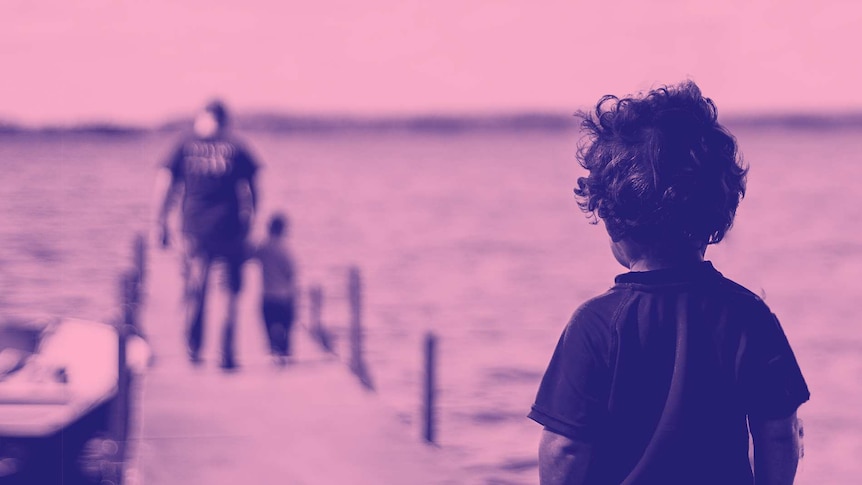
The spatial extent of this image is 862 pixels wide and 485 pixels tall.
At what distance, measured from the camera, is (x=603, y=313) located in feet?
6.88

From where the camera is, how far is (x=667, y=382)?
83.0 inches

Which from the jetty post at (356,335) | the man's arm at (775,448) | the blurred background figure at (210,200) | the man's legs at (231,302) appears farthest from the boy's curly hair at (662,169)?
the jetty post at (356,335)

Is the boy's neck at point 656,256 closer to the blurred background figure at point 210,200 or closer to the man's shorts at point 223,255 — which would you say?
the blurred background figure at point 210,200

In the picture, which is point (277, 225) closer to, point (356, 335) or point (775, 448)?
point (356, 335)

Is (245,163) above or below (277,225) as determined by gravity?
above

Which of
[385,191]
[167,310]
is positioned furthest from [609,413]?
[385,191]

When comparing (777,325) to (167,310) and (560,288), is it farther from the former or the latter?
(560,288)

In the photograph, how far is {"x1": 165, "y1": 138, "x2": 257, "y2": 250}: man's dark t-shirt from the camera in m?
8.59

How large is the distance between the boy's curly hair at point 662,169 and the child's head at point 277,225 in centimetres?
855

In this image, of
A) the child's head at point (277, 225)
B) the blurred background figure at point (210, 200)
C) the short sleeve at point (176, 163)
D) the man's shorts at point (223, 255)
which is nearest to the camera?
the blurred background figure at point (210, 200)

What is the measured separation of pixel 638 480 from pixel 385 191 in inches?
4648

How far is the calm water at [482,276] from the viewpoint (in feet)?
67.1

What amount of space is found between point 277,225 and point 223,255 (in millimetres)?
1685

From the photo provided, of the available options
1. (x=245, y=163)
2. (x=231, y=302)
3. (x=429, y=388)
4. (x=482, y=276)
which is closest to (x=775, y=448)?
(x=245, y=163)
